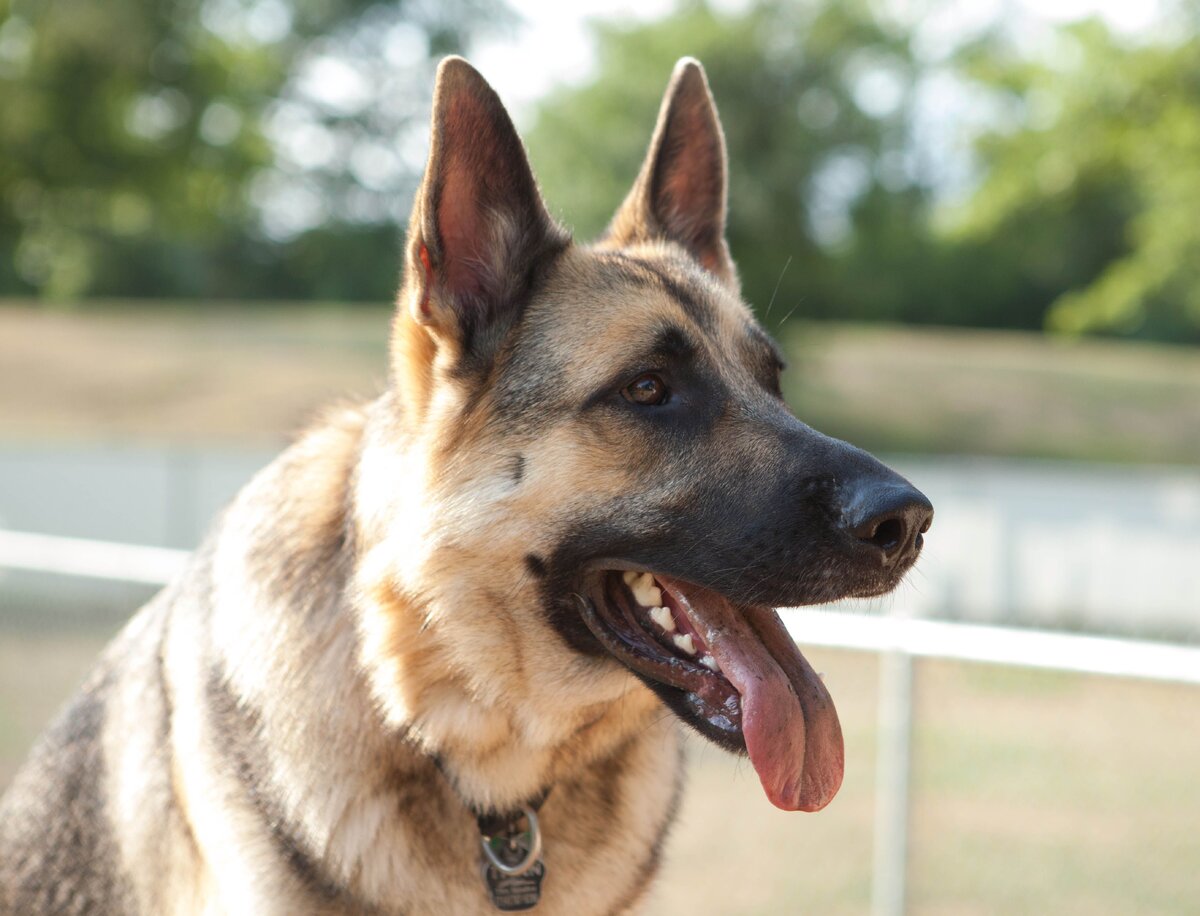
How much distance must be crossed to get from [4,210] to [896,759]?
3306cm

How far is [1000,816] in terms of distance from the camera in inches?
171

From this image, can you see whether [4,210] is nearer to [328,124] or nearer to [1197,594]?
[328,124]

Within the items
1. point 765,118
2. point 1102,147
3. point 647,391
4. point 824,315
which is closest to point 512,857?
point 647,391

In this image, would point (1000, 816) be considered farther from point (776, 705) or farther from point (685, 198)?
point (685, 198)

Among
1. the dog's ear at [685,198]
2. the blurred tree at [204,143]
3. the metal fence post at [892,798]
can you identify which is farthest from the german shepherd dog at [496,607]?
the blurred tree at [204,143]

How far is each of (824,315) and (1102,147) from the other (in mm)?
11508

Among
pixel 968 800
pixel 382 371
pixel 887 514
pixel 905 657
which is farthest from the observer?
pixel 382 371

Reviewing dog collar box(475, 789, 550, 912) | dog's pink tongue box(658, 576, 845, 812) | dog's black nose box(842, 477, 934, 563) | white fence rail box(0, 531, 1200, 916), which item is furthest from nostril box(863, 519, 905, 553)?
white fence rail box(0, 531, 1200, 916)

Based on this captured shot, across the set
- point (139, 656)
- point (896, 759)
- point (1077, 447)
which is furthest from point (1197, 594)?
point (1077, 447)

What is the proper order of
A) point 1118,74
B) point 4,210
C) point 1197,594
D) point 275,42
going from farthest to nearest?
point 275,42, point 4,210, point 1118,74, point 1197,594

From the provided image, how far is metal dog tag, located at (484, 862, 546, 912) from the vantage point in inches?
102

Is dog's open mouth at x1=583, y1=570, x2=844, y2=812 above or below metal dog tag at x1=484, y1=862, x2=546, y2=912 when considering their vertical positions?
above

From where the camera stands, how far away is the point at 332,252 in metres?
39.6

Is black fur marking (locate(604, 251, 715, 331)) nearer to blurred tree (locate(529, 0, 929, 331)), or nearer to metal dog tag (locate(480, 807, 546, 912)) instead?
metal dog tag (locate(480, 807, 546, 912))
